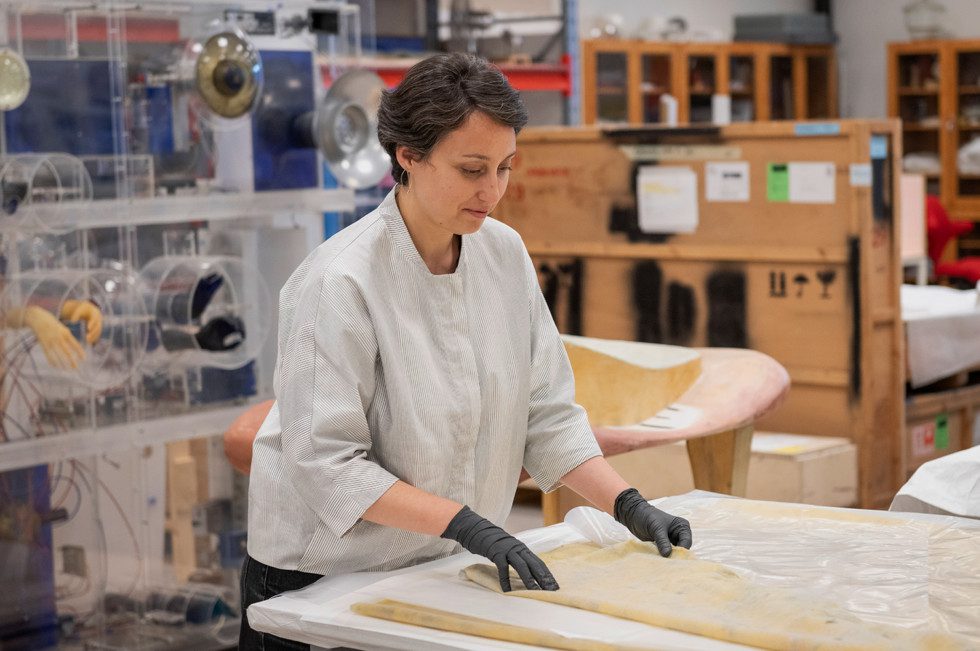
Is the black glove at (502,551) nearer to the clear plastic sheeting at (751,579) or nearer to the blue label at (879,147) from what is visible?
the clear plastic sheeting at (751,579)

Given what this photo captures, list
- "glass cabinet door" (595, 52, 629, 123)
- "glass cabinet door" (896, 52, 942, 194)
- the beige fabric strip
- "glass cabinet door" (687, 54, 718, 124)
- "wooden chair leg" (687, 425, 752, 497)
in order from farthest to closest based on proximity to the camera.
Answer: "glass cabinet door" (896, 52, 942, 194) → "glass cabinet door" (687, 54, 718, 124) → "glass cabinet door" (595, 52, 629, 123) → "wooden chair leg" (687, 425, 752, 497) → the beige fabric strip

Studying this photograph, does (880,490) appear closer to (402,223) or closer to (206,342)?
(206,342)

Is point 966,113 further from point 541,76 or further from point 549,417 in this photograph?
point 549,417

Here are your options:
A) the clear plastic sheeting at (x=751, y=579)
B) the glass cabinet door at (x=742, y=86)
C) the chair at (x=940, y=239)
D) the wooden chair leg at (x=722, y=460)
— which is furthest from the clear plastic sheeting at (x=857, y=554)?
the glass cabinet door at (x=742, y=86)

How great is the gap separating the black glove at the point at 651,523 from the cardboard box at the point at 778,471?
2.30 meters

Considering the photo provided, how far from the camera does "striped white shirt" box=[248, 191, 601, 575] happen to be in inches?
71.6

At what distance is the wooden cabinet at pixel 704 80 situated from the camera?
9195 millimetres

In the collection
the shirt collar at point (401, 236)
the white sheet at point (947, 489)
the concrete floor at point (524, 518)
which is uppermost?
the shirt collar at point (401, 236)

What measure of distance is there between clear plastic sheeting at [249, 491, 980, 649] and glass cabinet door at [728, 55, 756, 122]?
27.3 ft

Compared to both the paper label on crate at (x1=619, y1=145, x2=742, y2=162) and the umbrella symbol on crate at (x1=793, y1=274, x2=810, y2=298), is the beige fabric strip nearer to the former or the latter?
the umbrella symbol on crate at (x1=793, y1=274, x2=810, y2=298)

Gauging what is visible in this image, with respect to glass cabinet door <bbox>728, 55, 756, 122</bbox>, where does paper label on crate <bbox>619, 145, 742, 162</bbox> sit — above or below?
below

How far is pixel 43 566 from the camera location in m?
3.67

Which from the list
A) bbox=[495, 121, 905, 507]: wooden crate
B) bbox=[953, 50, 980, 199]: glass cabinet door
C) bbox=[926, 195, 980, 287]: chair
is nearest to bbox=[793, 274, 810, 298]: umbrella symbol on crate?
bbox=[495, 121, 905, 507]: wooden crate

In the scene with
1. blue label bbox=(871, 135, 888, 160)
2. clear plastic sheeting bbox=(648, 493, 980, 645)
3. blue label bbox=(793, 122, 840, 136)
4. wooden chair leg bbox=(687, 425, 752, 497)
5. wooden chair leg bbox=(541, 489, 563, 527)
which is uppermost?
blue label bbox=(793, 122, 840, 136)
